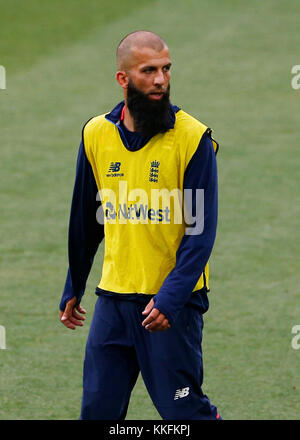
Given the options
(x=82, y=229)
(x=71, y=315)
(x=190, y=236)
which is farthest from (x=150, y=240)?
(x=71, y=315)

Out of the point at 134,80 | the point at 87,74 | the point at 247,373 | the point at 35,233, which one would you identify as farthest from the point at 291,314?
the point at 87,74

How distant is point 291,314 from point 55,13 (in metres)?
11.8

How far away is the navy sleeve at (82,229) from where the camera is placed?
16.4 ft

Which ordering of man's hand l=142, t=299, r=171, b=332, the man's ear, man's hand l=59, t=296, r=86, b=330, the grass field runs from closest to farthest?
man's hand l=142, t=299, r=171, b=332
the man's ear
man's hand l=59, t=296, r=86, b=330
the grass field

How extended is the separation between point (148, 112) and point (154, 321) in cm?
95

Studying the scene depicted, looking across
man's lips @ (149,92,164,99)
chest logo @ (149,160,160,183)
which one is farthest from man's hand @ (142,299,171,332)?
man's lips @ (149,92,164,99)

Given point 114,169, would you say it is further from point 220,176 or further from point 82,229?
point 220,176

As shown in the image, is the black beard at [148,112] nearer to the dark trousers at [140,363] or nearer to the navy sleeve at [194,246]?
the navy sleeve at [194,246]

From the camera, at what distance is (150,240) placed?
478 centimetres

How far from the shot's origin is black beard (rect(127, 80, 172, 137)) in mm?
4719

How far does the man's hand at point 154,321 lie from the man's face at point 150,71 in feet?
3.18

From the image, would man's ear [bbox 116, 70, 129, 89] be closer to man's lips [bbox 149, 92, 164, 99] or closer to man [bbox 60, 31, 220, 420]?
man [bbox 60, 31, 220, 420]

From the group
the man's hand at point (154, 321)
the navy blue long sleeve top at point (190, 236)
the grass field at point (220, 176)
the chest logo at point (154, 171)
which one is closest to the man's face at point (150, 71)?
the navy blue long sleeve top at point (190, 236)

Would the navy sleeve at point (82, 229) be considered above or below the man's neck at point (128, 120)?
below
